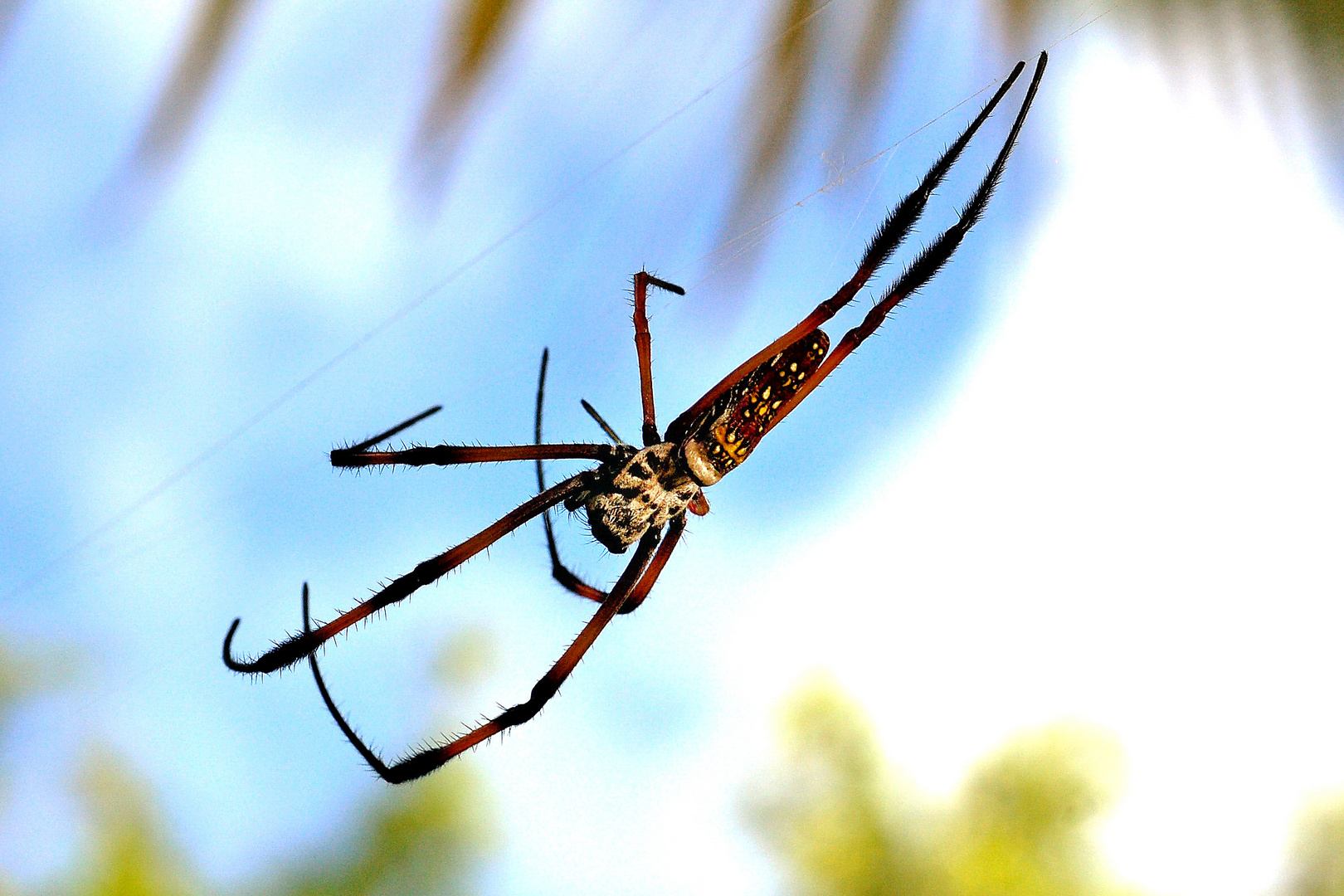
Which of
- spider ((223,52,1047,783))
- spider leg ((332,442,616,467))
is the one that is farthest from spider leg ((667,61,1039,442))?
spider leg ((332,442,616,467))

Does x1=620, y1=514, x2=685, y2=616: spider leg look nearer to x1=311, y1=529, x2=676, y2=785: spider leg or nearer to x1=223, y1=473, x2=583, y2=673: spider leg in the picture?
x1=311, y1=529, x2=676, y2=785: spider leg

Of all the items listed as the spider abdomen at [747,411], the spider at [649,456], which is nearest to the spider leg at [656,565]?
the spider at [649,456]

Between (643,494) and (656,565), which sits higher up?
(643,494)

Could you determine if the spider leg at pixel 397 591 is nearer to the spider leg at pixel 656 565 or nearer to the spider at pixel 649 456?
the spider at pixel 649 456

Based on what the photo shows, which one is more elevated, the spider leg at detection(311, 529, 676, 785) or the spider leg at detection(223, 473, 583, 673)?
the spider leg at detection(223, 473, 583, 673)

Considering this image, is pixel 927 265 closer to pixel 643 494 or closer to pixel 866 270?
pixel 866 270

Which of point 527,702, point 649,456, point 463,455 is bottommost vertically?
point 527,702

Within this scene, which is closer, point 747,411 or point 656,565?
point 747,411

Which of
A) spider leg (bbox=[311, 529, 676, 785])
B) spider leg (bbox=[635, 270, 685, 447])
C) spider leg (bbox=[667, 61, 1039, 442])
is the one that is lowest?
Answer: spider leg (bbox=[311, 529, 676, 785])

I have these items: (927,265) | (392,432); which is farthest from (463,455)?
(927,265)
